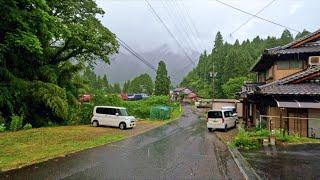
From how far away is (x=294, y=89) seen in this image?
22.5 meters

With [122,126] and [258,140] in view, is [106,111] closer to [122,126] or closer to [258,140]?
[122,126]

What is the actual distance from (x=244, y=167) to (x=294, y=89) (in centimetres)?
1210

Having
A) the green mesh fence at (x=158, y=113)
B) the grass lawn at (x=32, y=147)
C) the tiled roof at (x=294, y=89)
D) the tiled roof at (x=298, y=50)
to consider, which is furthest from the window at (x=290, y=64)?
the green mesh fence at (x=158, y=113)

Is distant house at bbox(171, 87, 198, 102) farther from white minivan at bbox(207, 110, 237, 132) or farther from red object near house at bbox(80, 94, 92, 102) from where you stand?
white minivan at bbox(207, 110, 237, 132)

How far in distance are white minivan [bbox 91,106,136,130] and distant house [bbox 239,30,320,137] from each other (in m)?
11.9

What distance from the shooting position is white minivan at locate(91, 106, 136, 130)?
30.5 m

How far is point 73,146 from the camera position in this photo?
17.6m

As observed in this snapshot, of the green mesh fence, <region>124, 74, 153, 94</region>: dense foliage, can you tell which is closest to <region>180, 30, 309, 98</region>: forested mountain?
the green mesh fence

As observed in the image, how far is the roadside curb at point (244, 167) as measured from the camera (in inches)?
424

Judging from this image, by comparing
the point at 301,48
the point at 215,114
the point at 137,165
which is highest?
the point at 301,48

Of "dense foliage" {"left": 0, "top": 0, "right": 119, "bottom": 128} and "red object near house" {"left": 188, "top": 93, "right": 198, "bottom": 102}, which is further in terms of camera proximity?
"red object near house" {"left": 188, "top": 93, "right": 198, "bottom": 102}

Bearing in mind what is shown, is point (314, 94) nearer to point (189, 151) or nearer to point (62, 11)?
point (189, 151)

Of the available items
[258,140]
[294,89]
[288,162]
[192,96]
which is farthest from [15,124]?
[192,96]

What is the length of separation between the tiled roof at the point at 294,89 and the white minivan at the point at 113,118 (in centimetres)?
1286
